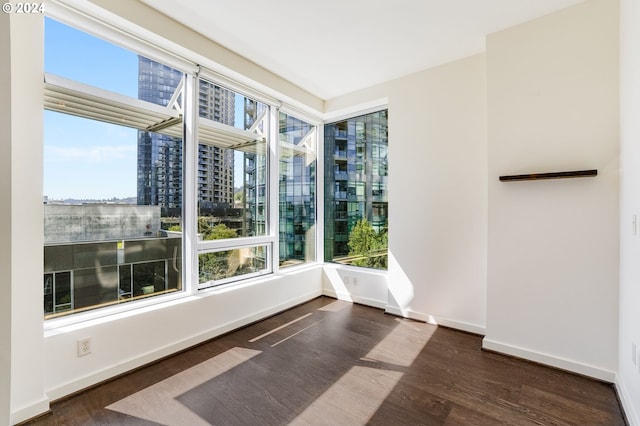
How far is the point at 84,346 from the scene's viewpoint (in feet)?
6.85

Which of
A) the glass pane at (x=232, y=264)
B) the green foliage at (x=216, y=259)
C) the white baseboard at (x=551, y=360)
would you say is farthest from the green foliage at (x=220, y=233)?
the white baseboard at (x=551, y=360)

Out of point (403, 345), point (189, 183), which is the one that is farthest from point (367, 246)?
point (189, 183)

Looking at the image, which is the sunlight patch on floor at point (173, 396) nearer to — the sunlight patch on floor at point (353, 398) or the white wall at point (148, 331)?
the white wall at point (148, 331)

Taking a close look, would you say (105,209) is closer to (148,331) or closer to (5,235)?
(148,331)

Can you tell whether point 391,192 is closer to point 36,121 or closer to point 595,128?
point 595,128

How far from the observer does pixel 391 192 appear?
3.70m

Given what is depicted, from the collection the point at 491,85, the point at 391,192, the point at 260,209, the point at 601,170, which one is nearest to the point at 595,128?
the point at 601,170

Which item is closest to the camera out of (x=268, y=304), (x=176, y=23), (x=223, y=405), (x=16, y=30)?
(x=16, y=30)

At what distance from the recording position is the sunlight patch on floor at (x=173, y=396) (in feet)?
5.98

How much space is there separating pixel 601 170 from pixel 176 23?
142 inches

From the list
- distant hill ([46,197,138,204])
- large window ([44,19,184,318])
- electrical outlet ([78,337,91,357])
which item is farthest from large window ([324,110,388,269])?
electrical outlet ([78,337,91,357])

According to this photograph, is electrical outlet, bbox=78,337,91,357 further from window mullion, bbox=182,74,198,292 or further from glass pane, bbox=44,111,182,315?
window mullion, bbox=182,74,198,292

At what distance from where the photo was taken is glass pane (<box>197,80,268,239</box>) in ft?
9.93

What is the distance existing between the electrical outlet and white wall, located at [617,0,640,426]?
3.43 m
